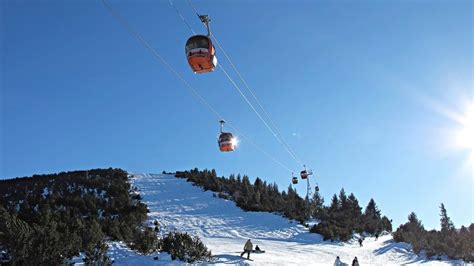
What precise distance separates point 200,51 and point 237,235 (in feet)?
91.1

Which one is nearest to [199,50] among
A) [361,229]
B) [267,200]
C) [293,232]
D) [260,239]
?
[260,239]

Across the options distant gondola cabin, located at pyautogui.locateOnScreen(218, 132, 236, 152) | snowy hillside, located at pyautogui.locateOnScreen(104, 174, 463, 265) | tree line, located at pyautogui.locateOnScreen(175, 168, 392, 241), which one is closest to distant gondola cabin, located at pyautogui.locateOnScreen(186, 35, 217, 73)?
distant gondola cabin, located at pyautogui.locateOnScreen(218, 132, 236, 152)

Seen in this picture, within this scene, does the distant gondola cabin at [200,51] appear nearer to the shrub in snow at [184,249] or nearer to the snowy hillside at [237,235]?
the snowy hillside at [237,235]

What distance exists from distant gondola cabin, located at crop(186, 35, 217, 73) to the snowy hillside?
Result: 36.8 feet

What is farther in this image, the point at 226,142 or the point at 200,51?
the point at 226,142

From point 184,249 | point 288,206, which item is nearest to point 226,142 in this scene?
point 184,249

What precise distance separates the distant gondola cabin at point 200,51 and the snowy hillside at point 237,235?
36.8ft

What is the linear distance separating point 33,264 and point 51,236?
134cm

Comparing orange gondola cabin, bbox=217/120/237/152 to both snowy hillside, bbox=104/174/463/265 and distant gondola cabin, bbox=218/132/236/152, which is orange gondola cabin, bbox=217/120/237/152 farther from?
snowy hillside, bbox=104/174/463/265

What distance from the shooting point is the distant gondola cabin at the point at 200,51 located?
10.8m

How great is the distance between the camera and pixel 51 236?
16.6 metres

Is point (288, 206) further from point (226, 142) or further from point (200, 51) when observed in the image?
point (200, 51)

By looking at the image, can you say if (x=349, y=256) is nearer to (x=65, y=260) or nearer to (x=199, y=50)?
(x=65, y=260)

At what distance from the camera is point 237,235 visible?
36.4 m
